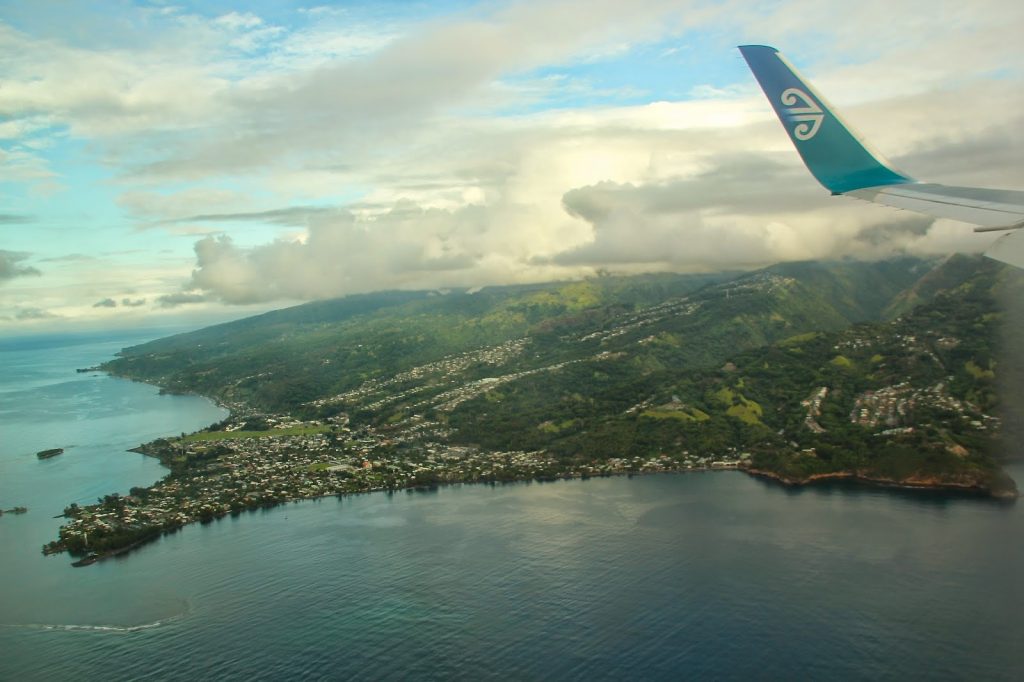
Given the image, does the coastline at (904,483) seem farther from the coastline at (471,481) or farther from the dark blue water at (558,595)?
the dark blue water at (558,595)

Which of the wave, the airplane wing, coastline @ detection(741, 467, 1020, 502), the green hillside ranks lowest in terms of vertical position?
coastline @ detection(741, 467, 1020, 502)

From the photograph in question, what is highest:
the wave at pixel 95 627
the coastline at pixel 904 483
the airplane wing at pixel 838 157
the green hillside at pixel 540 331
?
the airplane wing at pixel 838 157

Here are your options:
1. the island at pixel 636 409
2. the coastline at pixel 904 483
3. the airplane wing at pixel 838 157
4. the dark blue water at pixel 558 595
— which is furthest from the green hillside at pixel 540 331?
the airplane wing at pixel 838 157

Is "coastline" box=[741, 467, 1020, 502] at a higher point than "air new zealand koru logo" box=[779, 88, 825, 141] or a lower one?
lower

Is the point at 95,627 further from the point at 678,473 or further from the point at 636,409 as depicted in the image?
the point at 636,409

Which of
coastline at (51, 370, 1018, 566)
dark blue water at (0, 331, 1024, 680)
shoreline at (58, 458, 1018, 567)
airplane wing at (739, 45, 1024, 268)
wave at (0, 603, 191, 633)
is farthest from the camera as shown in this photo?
coastline at (51, 370, 1018, 566)

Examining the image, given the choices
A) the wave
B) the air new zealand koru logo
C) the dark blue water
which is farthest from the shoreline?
the air new zealand koru logo

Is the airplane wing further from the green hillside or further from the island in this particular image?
the green hillside
